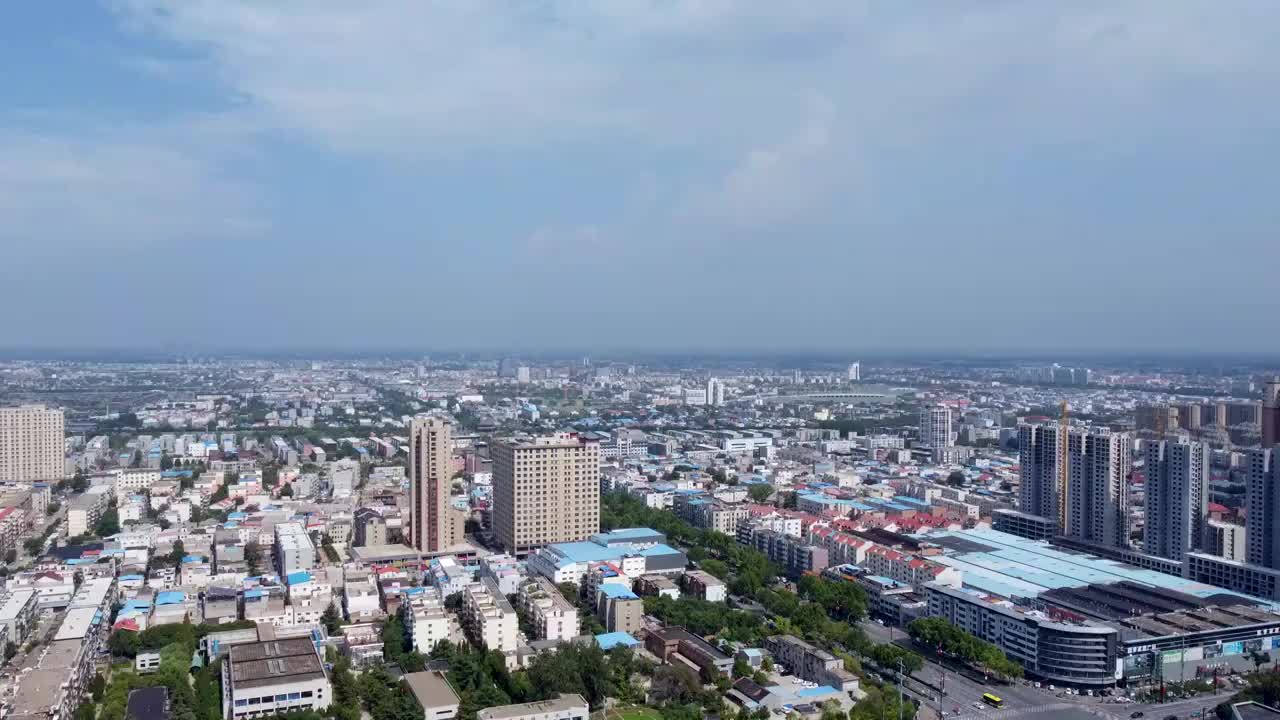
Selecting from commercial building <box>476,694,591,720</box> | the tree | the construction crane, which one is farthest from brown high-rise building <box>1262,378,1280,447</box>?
commercial building <box>476,694,591,720</box>

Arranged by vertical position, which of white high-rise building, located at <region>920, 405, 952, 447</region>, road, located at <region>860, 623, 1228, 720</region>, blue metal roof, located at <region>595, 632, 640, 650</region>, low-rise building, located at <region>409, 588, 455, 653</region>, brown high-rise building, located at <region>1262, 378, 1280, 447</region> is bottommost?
road, located at <region>860, 623, 1228, 720</region>

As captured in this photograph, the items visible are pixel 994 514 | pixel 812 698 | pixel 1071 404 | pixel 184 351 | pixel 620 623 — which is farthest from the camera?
pixel 184 351

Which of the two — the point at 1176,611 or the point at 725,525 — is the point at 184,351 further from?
the point at 1176,611

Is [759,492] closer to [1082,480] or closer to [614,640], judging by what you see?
[1082,480]

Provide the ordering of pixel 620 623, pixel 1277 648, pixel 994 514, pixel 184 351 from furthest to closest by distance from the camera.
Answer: pixel 184 351 < pixel 994 514 < pixel 620 623 < pixel 1277 648

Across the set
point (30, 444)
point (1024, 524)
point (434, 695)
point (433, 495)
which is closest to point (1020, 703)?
point (434, 695)

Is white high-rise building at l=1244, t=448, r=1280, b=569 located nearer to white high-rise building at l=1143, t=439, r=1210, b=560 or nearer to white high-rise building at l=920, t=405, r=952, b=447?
white high-rise building at l=1143, t=439, r=1210, b=560

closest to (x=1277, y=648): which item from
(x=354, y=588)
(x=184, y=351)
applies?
(x=354, y=588)
